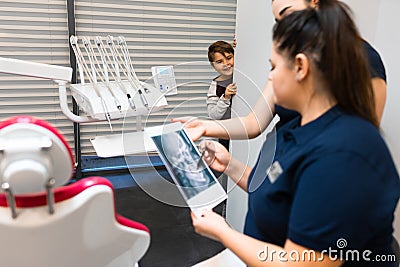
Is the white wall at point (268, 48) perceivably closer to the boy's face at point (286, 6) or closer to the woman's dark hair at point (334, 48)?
the boy's face at point (286, 6)

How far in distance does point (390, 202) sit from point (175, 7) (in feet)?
10.1

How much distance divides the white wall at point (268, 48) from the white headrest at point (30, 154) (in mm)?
972

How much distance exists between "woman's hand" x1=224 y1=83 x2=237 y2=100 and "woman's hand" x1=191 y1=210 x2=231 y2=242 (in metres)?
0.79

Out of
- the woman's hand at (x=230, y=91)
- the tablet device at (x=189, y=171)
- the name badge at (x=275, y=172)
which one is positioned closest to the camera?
the name badge at (x=275, y=172)

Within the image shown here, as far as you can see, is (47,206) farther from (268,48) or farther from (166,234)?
(166,234)

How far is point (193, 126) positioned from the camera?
132 cm

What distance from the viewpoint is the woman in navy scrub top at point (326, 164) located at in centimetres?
80

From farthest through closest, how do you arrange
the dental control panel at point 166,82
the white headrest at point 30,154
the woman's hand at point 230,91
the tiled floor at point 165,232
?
1. the tiled floor at point 165,232
2. the woman's hand at point 230,91
3. the dental control panel at point 166,82
4. the white headrest at point 30,154

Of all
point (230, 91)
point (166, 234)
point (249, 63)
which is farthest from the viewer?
point (166, 234)

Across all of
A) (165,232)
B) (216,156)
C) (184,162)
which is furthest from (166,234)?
(184,162)

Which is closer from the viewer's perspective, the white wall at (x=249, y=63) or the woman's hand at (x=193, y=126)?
the woman's hand at (x=193, y=126)

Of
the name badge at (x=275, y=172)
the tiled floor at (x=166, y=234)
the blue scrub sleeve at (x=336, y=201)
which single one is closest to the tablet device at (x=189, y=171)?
the name badge at (x=275, y=172)

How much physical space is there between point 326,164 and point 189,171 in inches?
17.3

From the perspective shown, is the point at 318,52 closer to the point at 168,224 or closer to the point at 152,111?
the point at 152,111
